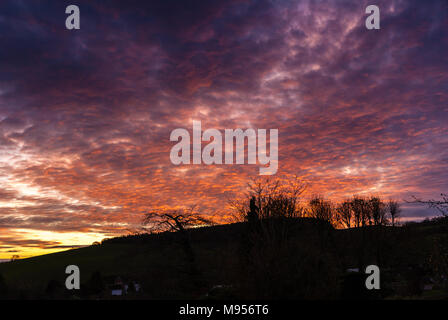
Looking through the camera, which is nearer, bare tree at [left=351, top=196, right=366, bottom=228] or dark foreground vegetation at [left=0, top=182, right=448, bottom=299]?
dark foreground vegetation at [left=0, top=182, right=448, bottom=299]

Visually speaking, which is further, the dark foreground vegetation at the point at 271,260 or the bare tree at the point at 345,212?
the bare tree at the point at 345,212

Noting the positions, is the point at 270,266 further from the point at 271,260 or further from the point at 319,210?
the point at 319,210

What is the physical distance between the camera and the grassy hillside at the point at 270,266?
15.3m

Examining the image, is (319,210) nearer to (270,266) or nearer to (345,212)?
(345,212)

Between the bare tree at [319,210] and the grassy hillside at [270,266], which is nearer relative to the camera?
the grassy hillside at [270,266]

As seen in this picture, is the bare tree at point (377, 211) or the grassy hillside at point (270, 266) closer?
the grassy hillside at point (270, 266)

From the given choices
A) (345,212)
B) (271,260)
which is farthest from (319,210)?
(271,260)

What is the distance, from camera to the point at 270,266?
15227mm

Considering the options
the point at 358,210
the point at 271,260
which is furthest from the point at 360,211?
the point at 271,260

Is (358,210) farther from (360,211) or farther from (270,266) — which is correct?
(270,266)

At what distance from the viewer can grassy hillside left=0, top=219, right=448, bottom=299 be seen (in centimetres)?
1534

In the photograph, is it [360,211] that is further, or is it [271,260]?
[360,211]

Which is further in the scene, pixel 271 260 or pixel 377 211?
pixel 377 211
